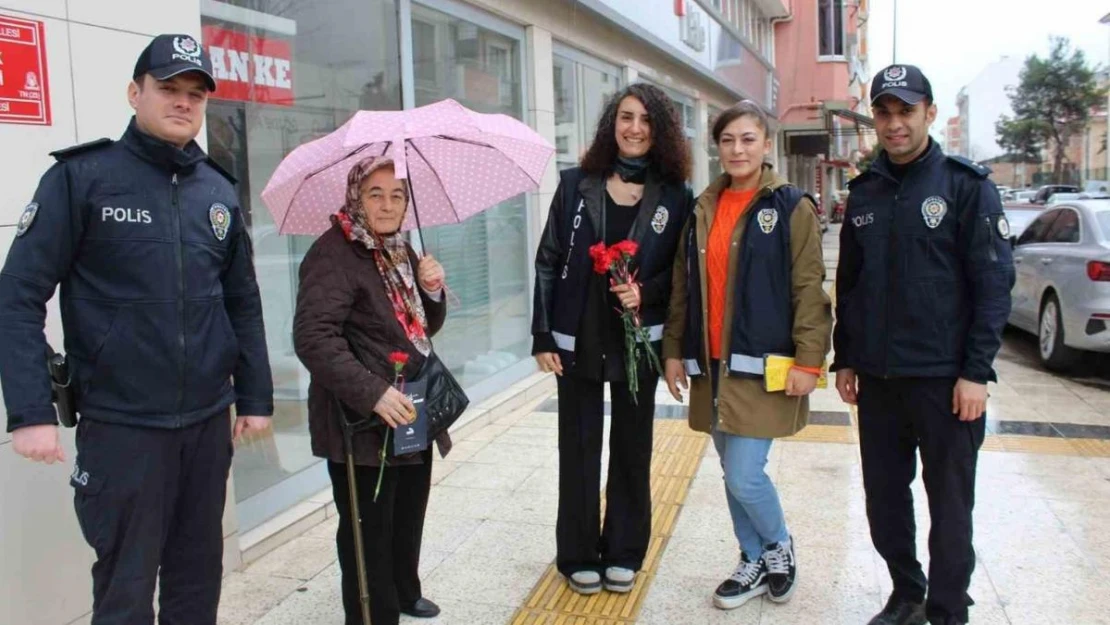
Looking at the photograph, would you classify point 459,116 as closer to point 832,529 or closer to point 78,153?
point 78,153

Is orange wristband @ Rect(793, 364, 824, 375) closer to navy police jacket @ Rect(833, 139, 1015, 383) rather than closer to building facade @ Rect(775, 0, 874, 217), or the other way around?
navy police jacket @ Rect(833, 139, 1015, 383)

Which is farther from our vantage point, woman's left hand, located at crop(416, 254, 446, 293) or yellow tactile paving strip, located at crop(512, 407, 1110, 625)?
yellow tactile paving strip, located at crop(512, 407, 1110, 625)

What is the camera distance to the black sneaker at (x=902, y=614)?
3.29 metres

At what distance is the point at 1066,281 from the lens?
794cm

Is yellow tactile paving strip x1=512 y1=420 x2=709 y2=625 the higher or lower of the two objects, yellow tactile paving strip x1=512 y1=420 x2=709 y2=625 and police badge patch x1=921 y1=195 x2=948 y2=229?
the lower

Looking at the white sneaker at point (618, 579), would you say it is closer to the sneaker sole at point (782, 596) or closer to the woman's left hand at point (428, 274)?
Result: the sneaker sole at point (782, 596)

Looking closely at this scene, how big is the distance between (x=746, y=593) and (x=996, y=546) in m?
1.38

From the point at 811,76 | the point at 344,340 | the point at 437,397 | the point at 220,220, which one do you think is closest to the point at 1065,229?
the point at 437,397

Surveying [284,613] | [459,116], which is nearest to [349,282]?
[459,116]

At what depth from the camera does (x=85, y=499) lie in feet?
7.99

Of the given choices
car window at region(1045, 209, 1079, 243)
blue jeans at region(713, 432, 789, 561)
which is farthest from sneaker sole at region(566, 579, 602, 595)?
car window at region(1045, 209, 1079, 243)

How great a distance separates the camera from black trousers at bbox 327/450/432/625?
2990 mm

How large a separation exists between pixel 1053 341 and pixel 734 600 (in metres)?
6.14

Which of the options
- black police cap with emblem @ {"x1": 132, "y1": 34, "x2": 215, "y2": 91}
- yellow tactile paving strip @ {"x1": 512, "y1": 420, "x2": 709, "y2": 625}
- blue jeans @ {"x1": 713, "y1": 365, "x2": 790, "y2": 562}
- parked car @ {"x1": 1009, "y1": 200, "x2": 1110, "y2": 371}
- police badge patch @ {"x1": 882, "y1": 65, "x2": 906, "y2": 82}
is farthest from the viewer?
parked car @ {"x1": 1009, "y1": 200, "x2": 1110, "y2": 371}
